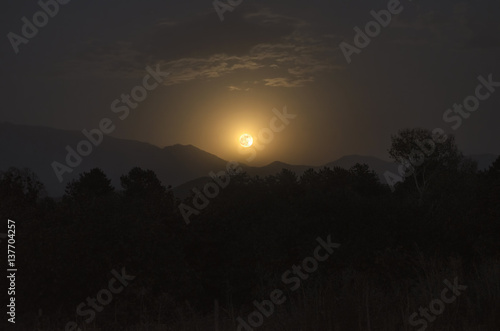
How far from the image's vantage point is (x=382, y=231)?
936 inches

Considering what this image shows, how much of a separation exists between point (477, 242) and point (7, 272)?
1869 centimetres

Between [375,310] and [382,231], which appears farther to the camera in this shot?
[382,231]

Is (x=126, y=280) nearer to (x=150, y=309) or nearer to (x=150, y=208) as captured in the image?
(x=150, y=309)

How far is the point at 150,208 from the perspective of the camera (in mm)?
23328

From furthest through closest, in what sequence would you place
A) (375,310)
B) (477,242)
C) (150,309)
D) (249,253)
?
(249,253), (477,242), (150,309), (375,310)

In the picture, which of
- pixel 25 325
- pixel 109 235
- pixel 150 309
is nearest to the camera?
pixel 25 325

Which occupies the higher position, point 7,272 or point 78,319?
point 7,272

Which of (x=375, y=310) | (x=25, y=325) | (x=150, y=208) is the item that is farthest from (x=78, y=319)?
(x=375, y=310)

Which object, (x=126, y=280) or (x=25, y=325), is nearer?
(x=25, y=325)

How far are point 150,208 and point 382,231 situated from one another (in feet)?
32.4

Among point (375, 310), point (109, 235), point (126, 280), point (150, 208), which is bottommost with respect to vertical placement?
point (375, 310)

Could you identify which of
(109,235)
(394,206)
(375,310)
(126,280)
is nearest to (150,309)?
(126,280)

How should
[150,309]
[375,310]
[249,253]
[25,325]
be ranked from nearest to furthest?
1. [375,310]
2. [25,325]
3. [150,309]
4. [249,253]

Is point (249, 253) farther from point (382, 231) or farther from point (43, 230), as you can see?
point (43, 230)
